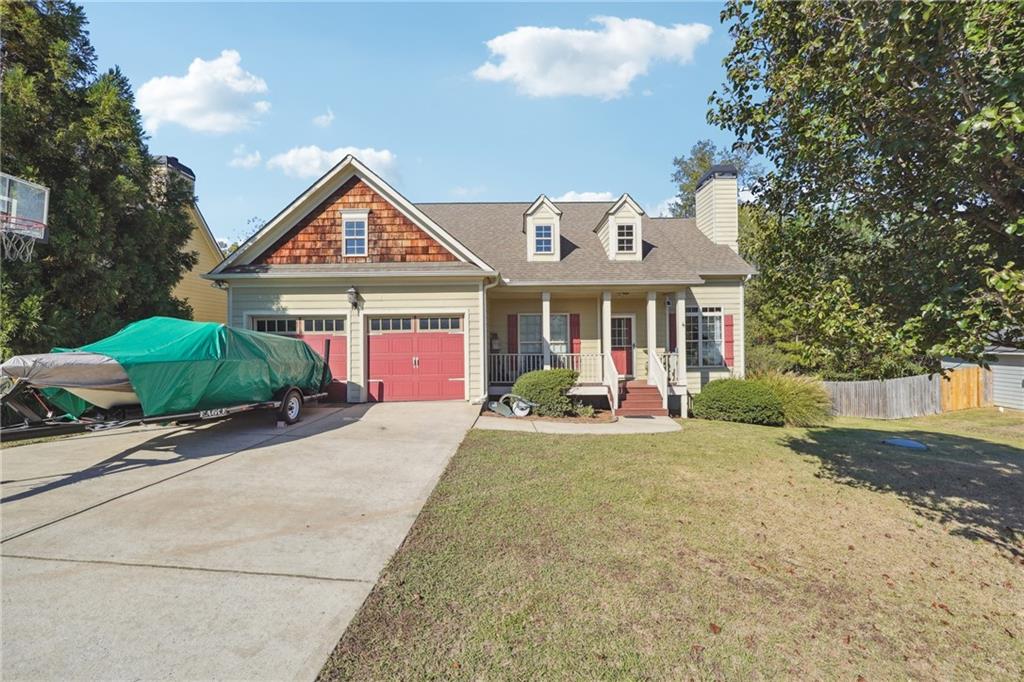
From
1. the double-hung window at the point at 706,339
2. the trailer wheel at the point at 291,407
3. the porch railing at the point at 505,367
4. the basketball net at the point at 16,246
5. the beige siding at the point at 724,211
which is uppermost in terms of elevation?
the beige siding at the point at 724,211

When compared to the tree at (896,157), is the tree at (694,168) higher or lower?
higher

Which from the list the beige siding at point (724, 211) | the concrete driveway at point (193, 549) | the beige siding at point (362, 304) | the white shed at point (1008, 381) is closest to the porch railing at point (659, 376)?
the beige siding at point (362, 304)

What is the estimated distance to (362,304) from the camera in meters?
12.6

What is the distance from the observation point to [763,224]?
7289mm

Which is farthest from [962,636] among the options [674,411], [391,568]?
[674,411]

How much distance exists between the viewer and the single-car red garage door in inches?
498

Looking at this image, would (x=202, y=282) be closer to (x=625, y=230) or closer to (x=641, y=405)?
(x=625, y=230)

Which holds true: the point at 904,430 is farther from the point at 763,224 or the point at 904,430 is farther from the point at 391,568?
the point at 391,568

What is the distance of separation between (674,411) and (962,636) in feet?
35.1

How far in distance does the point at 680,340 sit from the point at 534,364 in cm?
450

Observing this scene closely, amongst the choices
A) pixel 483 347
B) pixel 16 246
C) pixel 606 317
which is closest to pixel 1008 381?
pixel 606 317

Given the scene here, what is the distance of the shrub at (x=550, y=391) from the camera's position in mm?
11578

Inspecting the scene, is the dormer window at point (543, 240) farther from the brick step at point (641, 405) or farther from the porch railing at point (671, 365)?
the brick step at point (641, 405)

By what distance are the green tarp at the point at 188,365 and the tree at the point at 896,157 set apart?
8.69 metres
